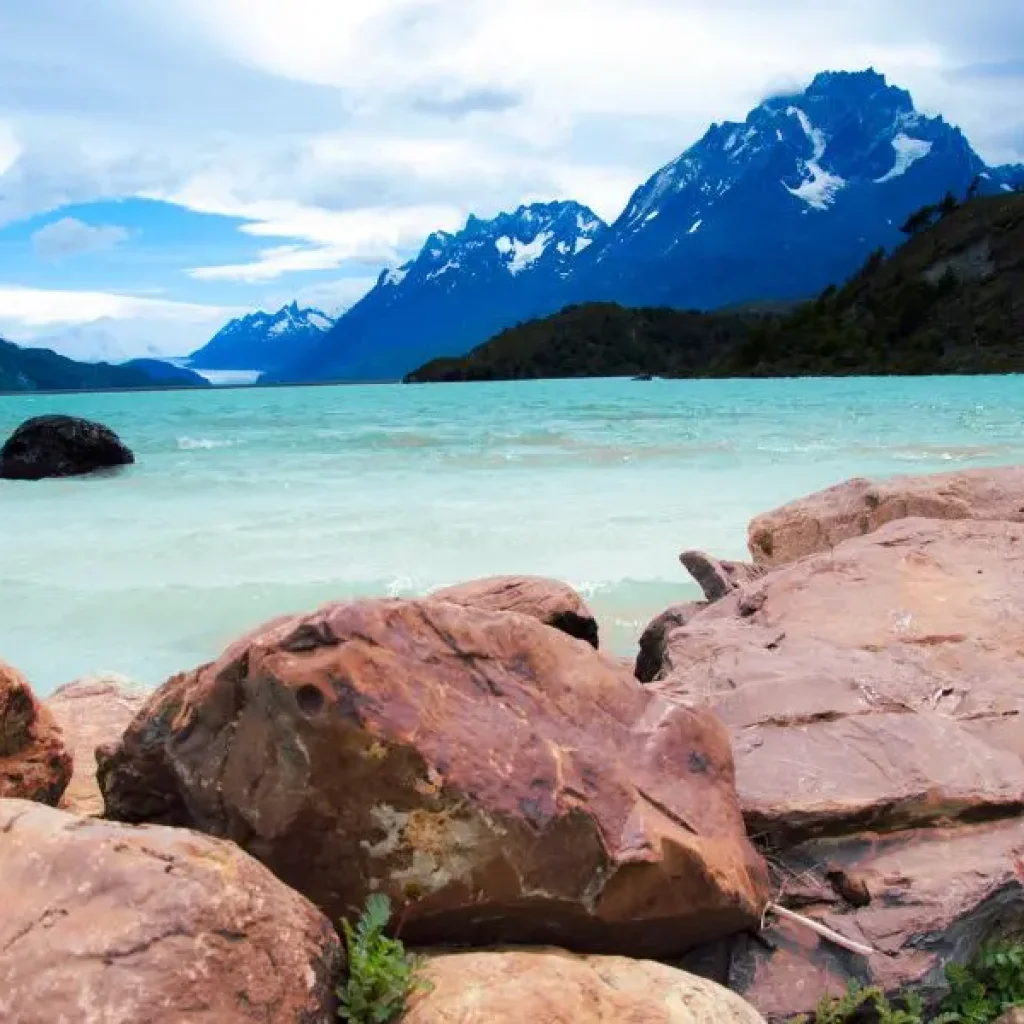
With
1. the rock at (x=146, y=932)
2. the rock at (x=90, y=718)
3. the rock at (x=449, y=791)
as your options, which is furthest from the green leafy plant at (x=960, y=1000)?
the rock at (x=90, y=718)

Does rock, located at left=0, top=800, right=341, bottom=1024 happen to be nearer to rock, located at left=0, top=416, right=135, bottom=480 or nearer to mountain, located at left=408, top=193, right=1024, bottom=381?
rock, located at left=0, top=416, right=135, bottom=480

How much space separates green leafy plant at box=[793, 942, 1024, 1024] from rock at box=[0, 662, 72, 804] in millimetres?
2680

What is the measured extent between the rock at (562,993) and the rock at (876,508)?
6347mm

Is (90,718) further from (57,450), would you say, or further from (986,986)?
(57,450)

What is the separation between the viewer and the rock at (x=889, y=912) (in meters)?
3.75

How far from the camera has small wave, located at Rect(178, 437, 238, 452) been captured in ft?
118

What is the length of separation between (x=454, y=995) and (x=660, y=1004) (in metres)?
0.53

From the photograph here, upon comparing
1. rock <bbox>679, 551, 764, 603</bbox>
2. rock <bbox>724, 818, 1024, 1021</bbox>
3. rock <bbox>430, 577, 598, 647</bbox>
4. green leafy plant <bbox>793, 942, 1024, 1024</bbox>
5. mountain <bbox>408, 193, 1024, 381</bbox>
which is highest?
mountain <bbox>408, 193, 1024, 381</bbox>

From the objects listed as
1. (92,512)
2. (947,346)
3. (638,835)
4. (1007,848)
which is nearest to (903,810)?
(1007,848)

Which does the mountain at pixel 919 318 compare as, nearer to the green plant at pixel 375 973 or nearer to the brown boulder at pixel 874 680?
the brown boulder at pixel 874 680

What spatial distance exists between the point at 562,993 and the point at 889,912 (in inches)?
54.6

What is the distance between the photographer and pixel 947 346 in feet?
382

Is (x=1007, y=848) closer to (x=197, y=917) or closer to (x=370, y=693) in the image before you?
(x=370, y=693)

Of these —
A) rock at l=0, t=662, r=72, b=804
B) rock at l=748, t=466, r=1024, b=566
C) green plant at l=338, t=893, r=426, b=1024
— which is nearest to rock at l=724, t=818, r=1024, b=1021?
green plant at l=338, t=893, r=426, b=1024
